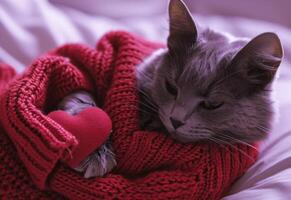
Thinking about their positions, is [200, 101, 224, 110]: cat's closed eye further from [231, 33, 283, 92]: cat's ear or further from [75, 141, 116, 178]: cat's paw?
[75, 141, 116, 178]: cat's paw

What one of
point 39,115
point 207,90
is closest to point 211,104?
point 207,90

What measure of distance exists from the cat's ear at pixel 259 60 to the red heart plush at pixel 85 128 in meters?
0.34

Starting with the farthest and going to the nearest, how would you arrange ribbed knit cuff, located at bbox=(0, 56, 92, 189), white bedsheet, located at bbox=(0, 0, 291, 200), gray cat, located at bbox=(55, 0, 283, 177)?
white bedsheet, located at bbox=(0, 0, 291, 200), gray cat, located at bbox=(55, 0, 283, 177), ribbed knit cuff, located at bbox=(0, 56, 92, 189)

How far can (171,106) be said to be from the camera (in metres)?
1.17

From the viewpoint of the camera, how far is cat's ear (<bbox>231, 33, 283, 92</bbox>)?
1068 mm

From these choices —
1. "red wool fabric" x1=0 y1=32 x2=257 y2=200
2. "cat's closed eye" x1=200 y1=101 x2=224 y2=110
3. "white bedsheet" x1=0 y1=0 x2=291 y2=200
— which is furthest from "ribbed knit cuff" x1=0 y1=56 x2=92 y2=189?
"white bedsheet" x1=0 y1=0 x2=291 y2=200

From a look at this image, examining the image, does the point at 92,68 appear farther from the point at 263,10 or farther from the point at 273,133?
the point at 263,10

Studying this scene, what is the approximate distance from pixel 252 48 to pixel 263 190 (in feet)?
1.08

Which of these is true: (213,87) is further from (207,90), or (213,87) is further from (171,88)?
(171,88)

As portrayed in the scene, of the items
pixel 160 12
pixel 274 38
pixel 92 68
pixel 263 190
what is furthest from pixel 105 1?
pixel 263 190

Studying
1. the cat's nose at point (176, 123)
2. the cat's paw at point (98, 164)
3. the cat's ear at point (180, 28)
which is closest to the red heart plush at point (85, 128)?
the cat's paw at point (98, 164)

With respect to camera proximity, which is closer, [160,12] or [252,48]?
[252,48]

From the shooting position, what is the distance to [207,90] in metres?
1.14

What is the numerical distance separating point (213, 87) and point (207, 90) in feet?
0.05
